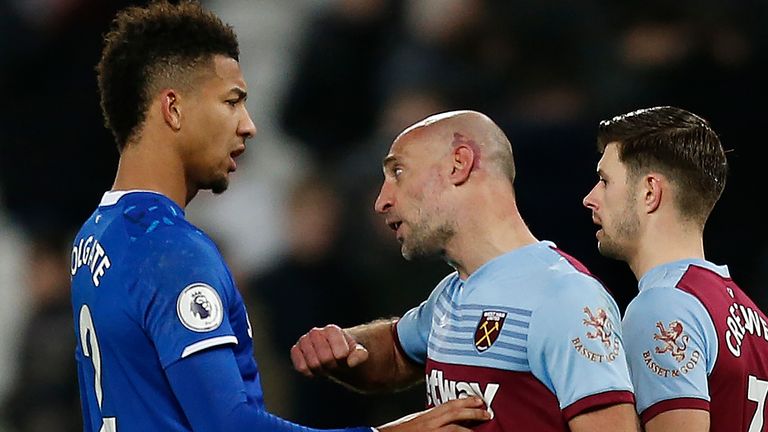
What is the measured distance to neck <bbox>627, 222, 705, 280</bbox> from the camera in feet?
12.9

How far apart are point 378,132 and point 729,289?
4.30 metres

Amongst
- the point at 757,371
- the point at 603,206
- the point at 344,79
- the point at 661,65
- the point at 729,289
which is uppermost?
the point at 344,79

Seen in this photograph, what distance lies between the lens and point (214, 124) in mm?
3738

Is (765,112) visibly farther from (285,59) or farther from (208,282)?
(208,282)

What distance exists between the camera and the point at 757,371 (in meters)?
3.84

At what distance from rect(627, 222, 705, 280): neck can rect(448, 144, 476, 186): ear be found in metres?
0.59

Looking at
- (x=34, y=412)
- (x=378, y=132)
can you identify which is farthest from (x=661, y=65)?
(x=34, y=412)

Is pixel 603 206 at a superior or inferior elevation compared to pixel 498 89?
inferior

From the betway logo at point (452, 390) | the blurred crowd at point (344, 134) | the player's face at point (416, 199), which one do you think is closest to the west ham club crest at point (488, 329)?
the betway logo at point (452, 390)

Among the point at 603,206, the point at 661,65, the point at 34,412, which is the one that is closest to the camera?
the point at 603,206

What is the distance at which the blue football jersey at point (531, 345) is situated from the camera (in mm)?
3441

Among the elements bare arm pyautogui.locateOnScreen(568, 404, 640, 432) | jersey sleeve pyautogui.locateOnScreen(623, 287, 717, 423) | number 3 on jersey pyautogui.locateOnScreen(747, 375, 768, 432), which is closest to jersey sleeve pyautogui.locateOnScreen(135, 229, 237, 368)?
bare arm pyautogui.locateOnScreen(568, 404, 640, 432)

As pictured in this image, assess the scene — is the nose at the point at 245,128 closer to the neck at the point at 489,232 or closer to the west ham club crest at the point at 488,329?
the neck at the point at 489,232

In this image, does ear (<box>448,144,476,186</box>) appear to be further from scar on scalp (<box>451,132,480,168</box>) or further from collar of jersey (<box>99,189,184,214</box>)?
collar of jersey (<box>99,189,184,214</box>)
